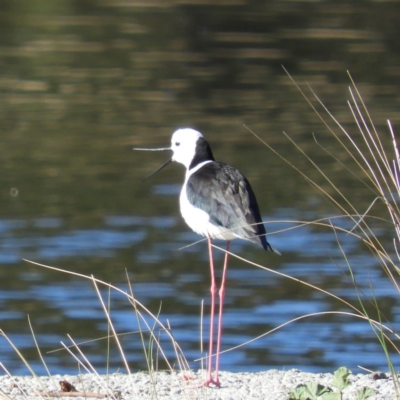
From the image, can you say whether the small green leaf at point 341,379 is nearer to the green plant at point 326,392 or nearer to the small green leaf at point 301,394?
the green plant at point 326,392

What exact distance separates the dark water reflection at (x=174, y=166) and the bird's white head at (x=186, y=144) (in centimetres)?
88

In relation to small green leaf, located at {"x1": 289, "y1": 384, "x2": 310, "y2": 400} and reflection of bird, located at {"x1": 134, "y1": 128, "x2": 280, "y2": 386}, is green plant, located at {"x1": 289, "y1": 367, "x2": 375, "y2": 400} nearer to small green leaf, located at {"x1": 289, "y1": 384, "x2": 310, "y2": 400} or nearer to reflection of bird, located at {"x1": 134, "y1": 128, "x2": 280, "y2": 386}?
small green leaf, located at {"x1": 289, "y1": 384, "x2": 310, "y2": 400}

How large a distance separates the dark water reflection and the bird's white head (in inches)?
34.7

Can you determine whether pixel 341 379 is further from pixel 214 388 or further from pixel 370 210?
pixel 370 210

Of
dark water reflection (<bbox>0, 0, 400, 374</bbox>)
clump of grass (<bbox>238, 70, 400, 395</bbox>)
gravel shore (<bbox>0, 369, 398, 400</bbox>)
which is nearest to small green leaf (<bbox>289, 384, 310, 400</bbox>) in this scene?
clump of grass (<bbox>238, 70, 400, 395</bbox>)

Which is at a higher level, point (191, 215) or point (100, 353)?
point (191, 215)

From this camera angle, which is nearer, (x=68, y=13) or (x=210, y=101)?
(x=210, y=101)

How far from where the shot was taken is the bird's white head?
5965 mm

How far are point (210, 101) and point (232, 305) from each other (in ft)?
19.2

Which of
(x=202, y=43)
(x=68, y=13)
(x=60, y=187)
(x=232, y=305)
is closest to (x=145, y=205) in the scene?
(x=60, y=187)

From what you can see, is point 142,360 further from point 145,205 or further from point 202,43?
point 202,43

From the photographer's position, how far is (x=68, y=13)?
17969mm

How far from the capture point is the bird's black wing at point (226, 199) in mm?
5215

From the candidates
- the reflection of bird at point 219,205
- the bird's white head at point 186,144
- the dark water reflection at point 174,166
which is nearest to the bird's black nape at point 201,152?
the bird's white head at point 186,144
